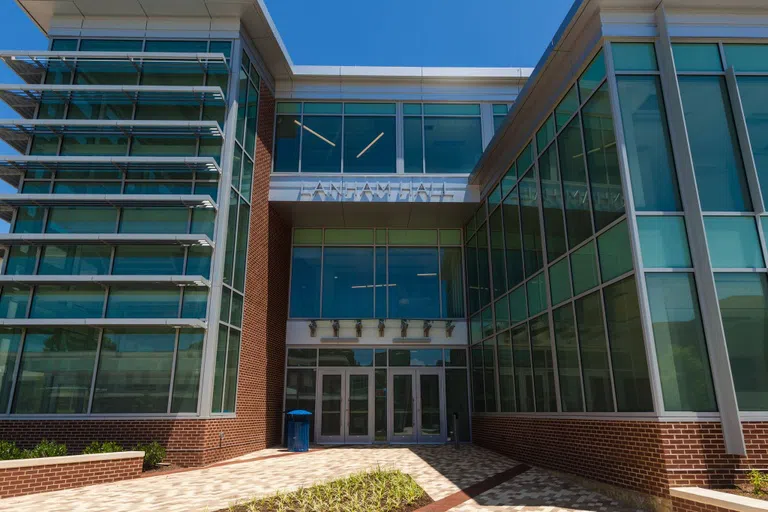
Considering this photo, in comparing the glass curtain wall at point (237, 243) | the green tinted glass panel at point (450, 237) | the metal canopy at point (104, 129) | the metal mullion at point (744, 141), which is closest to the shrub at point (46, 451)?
the glass curtain wall at point (237, 243)

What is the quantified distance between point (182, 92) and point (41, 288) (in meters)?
6.18

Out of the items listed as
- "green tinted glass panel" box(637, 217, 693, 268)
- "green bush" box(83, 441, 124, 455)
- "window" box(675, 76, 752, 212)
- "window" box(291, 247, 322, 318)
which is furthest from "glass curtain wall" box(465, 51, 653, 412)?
"green bush" box(83, 441, 124, 455)

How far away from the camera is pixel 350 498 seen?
Result: 7863 mm

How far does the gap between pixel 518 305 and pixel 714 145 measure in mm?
6263

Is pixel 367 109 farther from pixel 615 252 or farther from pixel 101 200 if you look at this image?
pixel 615 252

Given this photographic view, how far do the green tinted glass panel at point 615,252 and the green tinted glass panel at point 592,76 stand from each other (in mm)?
2981

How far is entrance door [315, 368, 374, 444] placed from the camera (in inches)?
731

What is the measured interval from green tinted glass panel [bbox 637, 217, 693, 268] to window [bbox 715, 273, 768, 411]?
0.65 meters

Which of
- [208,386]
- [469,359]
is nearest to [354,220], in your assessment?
[469,359]

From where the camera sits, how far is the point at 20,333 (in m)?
12.7

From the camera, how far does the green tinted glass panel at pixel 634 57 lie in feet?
31.9

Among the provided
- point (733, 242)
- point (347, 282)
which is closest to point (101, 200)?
point (347, 282)

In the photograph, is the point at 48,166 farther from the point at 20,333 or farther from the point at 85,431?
the point at 85,431

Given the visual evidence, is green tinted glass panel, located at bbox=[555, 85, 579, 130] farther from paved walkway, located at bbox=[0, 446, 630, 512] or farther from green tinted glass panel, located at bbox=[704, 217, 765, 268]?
paved walkway, located at bbox=[0, 446, 630, 512]
